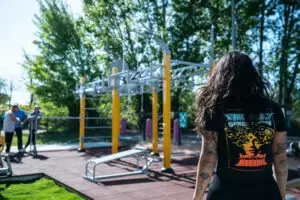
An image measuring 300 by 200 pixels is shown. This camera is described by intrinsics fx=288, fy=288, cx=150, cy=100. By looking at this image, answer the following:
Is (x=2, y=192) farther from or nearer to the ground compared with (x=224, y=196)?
nearer to the ground

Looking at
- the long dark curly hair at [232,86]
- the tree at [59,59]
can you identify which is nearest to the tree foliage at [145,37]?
the tree at [59,59]

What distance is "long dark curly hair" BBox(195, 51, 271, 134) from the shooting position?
1.48m

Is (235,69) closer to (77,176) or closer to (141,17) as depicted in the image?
(77,176)

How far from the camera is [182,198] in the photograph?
4.57 metres

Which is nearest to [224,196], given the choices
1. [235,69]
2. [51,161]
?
[235,69]

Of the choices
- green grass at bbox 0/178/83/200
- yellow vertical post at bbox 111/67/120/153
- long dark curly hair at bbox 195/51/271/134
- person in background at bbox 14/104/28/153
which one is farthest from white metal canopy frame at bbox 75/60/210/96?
long dark curly hair at bbox 195/51/271/134

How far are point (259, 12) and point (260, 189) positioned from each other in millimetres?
18993

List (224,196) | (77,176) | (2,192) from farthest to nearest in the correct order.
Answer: (77,176) < (2,192) < (224,196)

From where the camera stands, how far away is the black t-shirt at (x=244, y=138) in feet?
4.75

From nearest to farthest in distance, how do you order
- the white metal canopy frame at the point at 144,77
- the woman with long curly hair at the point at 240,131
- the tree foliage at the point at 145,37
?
the woman with long curly hair at the point at 240,131
the white metal canopy frame at the point at 144,77
the tree foliage at the point at 145,37

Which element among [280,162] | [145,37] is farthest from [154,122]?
[145,37]

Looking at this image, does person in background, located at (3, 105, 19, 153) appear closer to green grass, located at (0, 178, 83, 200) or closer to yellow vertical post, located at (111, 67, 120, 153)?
yellow vertical post, located at (111, 67, 120, 153)

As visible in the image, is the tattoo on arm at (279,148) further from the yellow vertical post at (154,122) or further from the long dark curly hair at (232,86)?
the yellow vertical post at (154,122)

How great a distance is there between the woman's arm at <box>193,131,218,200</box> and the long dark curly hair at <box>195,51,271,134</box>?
0.21ft
